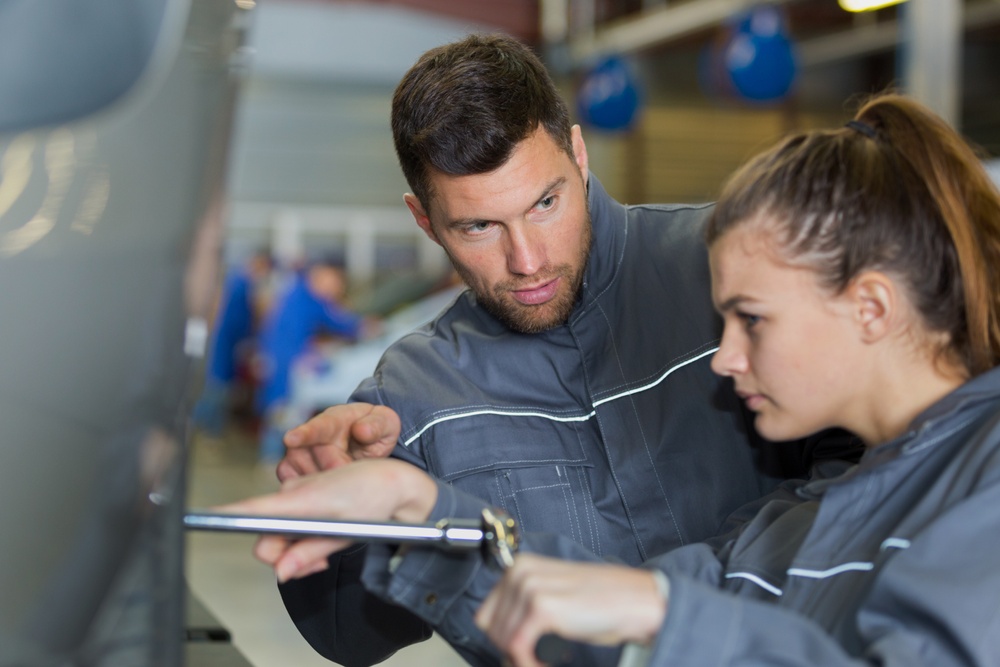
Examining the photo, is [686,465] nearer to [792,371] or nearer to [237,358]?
[792,371]

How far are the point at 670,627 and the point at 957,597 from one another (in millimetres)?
243

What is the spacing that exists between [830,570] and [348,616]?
0.74 metres

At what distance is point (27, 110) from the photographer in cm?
72

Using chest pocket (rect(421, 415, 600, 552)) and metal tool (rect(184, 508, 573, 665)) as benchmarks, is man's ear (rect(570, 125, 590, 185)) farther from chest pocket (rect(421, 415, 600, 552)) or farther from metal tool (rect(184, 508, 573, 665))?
metal tool (rect(184, 508, 573, 665))

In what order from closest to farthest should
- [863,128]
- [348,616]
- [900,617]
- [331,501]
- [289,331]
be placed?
[900,617], [331,501], [863,128], [348,616], [289,331]

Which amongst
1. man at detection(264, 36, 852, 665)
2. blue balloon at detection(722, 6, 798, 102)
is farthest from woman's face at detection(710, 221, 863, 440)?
blue balloon at detection(722, 6, 798, 102)

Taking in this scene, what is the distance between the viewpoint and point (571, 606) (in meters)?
0.83

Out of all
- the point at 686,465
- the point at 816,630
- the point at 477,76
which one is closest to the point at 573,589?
the point at 816,630

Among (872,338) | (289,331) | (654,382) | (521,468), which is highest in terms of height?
(872,338)

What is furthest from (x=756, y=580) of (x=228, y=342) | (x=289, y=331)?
(x=228, y=342)

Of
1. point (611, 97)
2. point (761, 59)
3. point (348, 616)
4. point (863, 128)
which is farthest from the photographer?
point (611, 97)

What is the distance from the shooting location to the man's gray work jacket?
162cm

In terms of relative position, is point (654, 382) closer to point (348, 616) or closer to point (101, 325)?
point (348, 616)

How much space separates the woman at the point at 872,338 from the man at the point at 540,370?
42 centimetres
